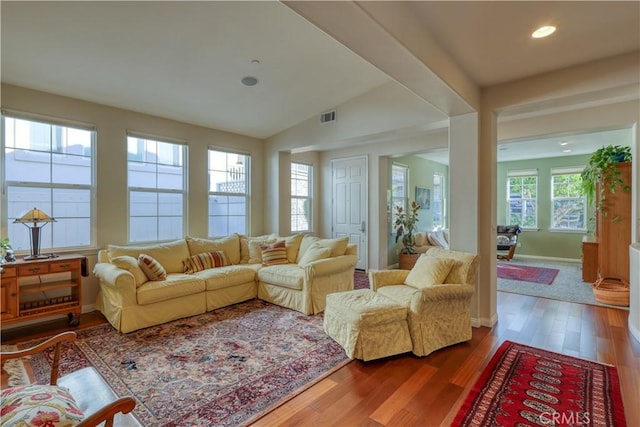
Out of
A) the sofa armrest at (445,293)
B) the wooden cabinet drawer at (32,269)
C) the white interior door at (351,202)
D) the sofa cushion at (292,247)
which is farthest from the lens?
the white interior door at (351,202)

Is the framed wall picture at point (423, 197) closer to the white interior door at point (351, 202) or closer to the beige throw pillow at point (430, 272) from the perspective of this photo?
the white interior door at point (351, 202)

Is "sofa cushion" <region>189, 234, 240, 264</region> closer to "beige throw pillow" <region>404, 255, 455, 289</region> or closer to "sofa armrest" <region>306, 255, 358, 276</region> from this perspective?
"sofa armrest" <region>306, 255, 358, 276</region>

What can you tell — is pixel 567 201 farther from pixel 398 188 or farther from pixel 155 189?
pixel 155 189

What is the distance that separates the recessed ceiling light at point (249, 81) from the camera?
384 cm

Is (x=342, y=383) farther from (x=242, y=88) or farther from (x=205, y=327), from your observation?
(x=242, y=88)

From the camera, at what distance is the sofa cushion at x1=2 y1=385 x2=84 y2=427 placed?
3.75ft

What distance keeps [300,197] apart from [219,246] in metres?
2.29

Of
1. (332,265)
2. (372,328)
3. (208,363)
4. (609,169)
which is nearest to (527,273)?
(609,169)

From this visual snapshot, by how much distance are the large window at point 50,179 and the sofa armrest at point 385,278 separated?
3.48 meters

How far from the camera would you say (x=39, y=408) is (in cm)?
119

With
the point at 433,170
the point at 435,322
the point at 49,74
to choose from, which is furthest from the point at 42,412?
the point at 433,170

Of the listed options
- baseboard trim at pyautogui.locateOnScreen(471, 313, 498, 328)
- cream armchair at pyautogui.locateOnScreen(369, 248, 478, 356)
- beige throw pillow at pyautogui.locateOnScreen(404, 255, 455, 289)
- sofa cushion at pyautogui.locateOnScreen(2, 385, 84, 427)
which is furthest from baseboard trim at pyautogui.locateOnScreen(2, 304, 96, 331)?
baseboard trim at pyautogui.locateOnScreen(471, 313, 498, 328)

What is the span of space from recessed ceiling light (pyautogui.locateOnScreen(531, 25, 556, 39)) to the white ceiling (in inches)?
2.3

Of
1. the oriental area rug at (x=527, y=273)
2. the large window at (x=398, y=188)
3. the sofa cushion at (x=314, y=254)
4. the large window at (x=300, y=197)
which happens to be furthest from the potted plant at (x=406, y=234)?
the sofa cushion at (x=314, y=254)
